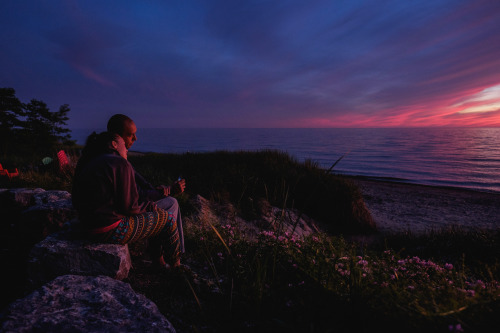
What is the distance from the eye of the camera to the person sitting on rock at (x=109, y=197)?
2344 millimetres

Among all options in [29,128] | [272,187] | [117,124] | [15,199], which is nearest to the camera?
[117,124]

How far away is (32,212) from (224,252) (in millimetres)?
3282

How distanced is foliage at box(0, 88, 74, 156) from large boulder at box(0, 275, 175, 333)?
61.7ft

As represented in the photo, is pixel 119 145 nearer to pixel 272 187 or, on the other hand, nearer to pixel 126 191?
pixel 126 191

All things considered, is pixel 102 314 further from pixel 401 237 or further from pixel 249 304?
pixel 401 237

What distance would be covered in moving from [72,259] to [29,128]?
816 inches

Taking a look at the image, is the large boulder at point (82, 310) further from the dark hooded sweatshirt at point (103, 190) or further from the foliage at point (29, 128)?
the foliage at point (29, 128)

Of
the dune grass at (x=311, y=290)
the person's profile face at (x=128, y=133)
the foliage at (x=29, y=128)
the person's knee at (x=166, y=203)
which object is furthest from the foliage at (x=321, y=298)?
the foliage at (x=29, y=128)

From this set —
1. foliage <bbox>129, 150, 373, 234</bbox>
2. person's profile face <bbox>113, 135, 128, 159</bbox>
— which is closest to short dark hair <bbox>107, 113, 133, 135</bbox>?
person's profile face <bbox>113, 135, 128, 159</bbox>

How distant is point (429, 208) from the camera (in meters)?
12.5

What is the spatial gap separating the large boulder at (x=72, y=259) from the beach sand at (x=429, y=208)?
30.6 ft

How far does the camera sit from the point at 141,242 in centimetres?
386

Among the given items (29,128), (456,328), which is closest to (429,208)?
(456,328)

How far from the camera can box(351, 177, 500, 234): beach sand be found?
9.72m
